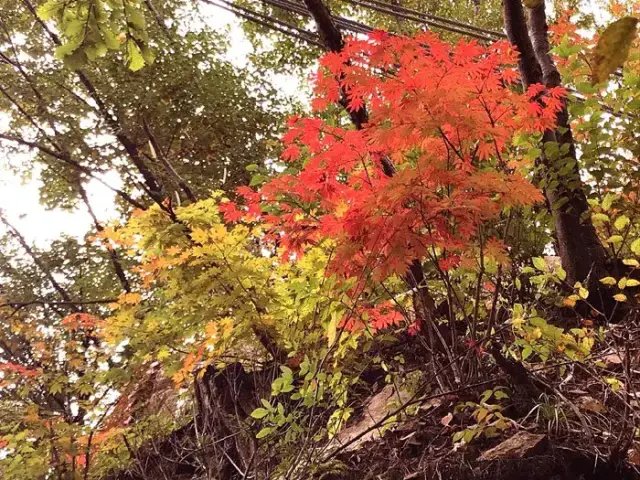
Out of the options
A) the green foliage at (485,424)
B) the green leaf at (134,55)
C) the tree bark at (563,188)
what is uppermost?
the green leaf at (134,55)

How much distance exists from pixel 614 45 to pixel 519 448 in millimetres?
2655

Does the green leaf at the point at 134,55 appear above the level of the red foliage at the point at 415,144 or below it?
above

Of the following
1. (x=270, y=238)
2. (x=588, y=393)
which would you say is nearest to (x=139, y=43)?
(x=270, y=238)

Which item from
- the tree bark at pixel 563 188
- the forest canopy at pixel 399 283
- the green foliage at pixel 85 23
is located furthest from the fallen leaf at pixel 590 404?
the green foliage at pixel 85 23

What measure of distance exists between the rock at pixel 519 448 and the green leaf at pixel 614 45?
260 centimetres

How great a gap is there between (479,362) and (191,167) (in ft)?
21.1

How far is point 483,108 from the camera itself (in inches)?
106

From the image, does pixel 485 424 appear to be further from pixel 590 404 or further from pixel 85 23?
pixel 85 23

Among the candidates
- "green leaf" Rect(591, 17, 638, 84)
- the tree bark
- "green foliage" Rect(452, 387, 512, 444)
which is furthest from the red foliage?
"green leaf" Rect(591, 17, 638, 84)

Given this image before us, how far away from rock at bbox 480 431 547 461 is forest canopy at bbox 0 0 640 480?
0.03 ft

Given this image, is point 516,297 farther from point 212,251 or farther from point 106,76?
point 106,76

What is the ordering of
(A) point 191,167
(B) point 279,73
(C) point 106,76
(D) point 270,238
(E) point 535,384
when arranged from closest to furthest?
1. (E) point 535,384
2. (D) point 270,238
3. (C) point 106,76
4. (A) point 191,167
5. (B) point 279,73

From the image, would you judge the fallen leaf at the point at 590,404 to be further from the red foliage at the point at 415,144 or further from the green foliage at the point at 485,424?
the red foliage at the point at 415,144

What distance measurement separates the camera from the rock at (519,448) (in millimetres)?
2657
